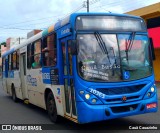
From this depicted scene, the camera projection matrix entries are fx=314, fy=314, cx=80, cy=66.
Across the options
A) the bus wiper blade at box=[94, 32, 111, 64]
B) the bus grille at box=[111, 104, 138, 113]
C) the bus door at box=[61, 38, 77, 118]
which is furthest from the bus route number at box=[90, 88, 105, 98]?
the bus wiper blade at box=[94, 32, 111, 64]

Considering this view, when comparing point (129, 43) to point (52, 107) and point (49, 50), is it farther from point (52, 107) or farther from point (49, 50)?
point (52, 107)

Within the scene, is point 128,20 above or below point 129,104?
above

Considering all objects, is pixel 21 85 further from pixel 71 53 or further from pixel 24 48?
pixel 71 53

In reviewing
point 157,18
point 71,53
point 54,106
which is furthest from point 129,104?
point 157,18

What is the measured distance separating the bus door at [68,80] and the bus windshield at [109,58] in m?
0.48

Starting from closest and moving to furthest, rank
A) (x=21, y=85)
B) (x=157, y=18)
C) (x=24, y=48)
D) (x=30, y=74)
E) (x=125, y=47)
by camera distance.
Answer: (x=125, y=47) < (x=30, y=74) < (x=24, y=48) < (x=21, y=85) < (x=157, y=18)

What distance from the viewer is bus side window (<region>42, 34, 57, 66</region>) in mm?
8843

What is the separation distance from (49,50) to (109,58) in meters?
2.37

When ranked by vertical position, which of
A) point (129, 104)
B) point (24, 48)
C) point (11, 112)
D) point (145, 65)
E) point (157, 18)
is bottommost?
point (11, 112)

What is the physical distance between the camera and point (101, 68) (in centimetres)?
746

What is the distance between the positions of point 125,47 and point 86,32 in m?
1.05

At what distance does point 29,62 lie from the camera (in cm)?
1180

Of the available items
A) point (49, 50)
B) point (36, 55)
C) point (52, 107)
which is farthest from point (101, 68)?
point (36, 55)

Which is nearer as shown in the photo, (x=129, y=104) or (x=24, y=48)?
(x=129, y=104)
